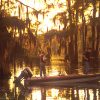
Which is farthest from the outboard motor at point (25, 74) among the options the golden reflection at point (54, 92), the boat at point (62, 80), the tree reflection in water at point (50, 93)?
the golden reflection at point (54, 92)

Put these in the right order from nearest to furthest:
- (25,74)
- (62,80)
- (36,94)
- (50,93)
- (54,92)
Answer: (36,94)
(50,93)
(54,92)
(25,74)
(62,80)

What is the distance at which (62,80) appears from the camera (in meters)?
32.7

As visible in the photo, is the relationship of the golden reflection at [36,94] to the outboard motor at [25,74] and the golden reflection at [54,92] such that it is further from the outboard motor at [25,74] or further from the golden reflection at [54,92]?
the outboard motor at [25,74]

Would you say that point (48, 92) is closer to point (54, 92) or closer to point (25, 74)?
point (54, 92)

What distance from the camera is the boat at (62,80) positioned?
32.1 meters

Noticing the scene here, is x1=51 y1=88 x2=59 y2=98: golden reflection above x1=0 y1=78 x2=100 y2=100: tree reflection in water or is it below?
below

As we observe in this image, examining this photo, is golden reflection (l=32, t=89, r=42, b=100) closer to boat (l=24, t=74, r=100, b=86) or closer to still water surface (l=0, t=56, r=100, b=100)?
still water surface (l=0, t=56, r=100, b=100)

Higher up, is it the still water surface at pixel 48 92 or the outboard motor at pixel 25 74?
the outboard motor at pixel 25 74

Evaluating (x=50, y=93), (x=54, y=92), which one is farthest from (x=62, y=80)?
(x=50, y=93)

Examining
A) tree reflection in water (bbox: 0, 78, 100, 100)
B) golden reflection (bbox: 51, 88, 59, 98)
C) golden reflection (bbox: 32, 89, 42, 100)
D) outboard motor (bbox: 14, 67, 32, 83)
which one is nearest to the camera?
golden reflection (bbox: 32, 89, 42, 100)

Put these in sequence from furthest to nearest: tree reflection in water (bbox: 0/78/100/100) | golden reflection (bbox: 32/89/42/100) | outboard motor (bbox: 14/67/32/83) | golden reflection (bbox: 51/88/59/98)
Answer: outboard motor (bbox: 14/67/32/83)
golden reflection (bbox: 51/88/59/98)
tree reflection in water (bbox: 0/78/100/100)
golden reflection (bbox: 32/89/42/100)

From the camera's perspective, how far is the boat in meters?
32.1

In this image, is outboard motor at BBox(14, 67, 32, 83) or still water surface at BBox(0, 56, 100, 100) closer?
still water surface at BBox(0, 56, 100, 100)

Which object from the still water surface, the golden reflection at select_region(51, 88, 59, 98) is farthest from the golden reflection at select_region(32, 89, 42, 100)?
the golden reflection at select_region(51, 88, 59, 98)
